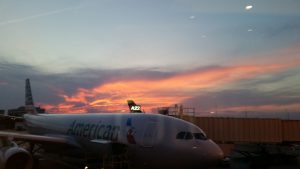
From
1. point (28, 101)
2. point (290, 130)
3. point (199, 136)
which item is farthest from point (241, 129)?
point (28, 101)

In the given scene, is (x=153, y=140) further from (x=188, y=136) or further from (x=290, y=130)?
(x=290, y=130)

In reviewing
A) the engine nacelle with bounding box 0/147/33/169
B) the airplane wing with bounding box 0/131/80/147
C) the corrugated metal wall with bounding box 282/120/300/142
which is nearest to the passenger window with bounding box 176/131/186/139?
the engine nacelle with bounding box 0/147/33/169

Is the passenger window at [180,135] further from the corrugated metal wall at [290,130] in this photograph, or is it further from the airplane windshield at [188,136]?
the corrugated metal wall at [290,130]

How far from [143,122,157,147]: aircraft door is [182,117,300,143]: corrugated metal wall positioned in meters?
11.8

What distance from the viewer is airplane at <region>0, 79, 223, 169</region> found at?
1614cm

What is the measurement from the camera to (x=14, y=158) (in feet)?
63.3

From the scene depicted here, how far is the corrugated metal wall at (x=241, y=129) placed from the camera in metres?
29.7

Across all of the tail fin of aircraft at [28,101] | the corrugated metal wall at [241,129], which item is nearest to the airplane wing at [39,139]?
the corrugated metal wall at [241,129]

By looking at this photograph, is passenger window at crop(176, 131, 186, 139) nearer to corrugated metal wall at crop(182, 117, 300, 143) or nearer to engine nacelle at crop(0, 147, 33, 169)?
engine nacelle at crop(0, 147, 33, 169)

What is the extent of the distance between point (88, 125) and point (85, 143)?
1.37 m

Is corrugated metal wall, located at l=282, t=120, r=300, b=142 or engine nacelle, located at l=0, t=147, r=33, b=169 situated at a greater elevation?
corrugated metal wall, located at l=282, t=120, r=300, b=142

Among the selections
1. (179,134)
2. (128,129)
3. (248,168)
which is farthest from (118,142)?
(248,168)

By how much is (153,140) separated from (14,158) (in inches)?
303

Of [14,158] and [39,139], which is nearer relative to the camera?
[14,158]
